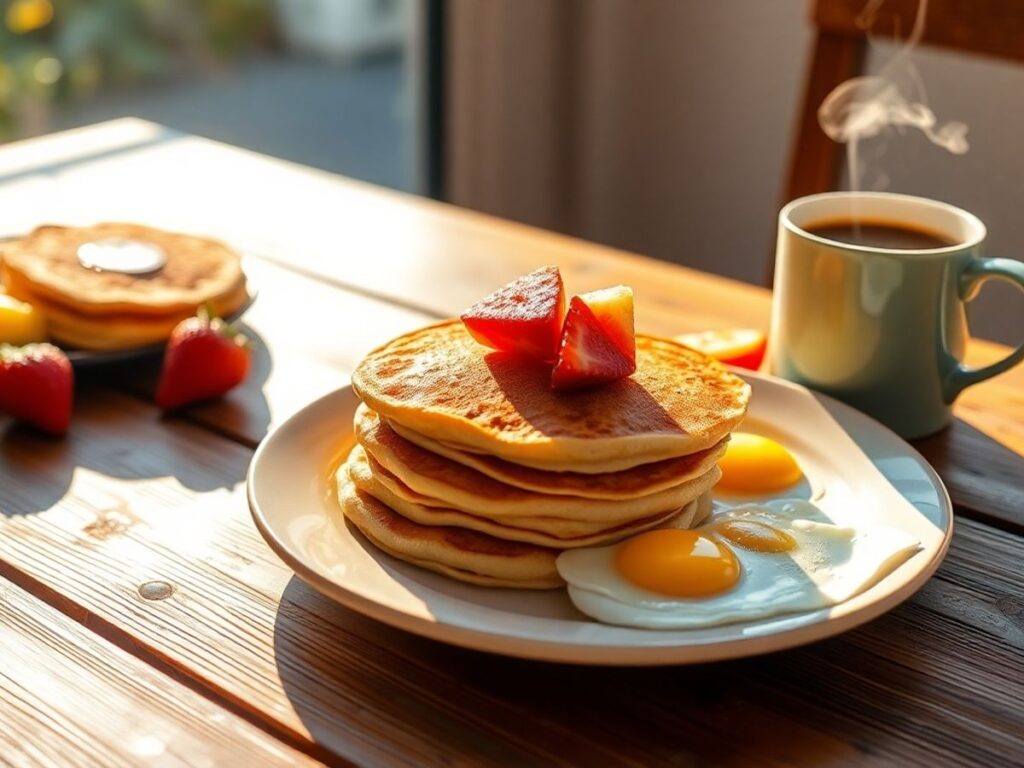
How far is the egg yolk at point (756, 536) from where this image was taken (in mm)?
865

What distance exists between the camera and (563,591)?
846 millimetres

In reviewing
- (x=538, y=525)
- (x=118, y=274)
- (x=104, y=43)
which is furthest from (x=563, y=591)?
(x=104, y=43)

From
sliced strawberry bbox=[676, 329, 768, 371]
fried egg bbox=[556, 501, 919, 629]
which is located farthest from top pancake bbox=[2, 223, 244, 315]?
fried egg bbox=[556, 501, 919, 629]

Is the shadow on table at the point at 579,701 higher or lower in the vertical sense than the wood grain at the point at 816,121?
lower

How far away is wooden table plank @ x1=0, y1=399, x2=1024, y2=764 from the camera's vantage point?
2.47 feet

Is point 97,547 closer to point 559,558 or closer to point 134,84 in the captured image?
point 559,558

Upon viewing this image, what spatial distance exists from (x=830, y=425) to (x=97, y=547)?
2.09ft

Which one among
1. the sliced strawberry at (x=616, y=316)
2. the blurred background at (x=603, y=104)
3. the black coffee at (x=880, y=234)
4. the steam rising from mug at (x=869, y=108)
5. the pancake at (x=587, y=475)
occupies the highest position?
the steam rising from mug at (x=869, y=108)

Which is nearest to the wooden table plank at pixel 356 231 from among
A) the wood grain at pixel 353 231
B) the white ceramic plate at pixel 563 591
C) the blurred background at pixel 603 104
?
the wood grain at pixel 353 231

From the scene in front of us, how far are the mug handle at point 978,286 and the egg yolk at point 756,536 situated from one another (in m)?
0.39

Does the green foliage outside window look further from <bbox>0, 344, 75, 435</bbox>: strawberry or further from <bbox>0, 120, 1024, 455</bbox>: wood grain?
<bbox>0, 344, 75, 435</bbox>: strawberry

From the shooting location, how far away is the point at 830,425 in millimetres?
1089

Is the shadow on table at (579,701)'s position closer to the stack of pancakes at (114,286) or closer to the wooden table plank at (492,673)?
the wooden table plank at (492,673)

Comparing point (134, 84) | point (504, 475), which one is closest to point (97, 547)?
point (504, 475)
